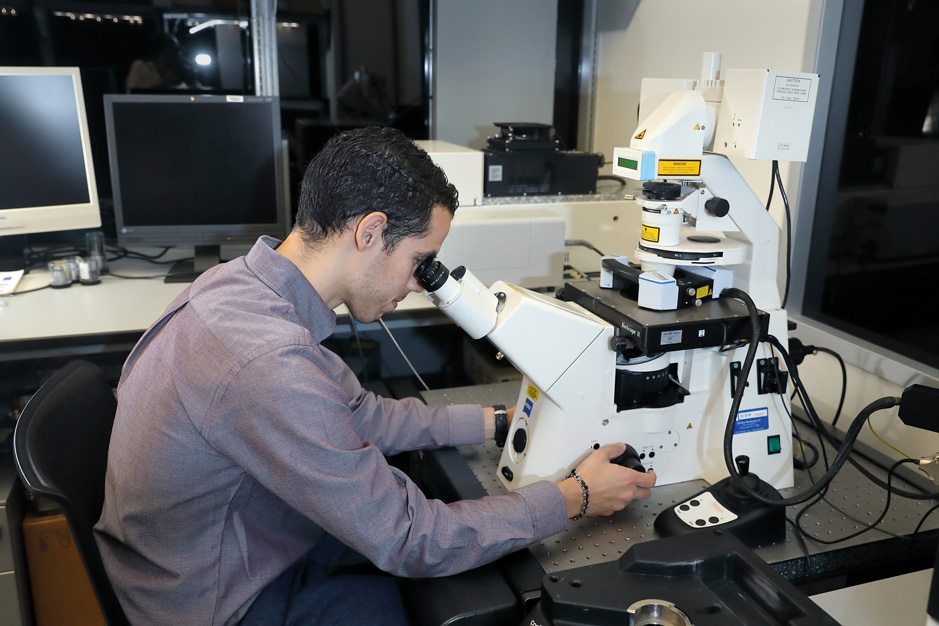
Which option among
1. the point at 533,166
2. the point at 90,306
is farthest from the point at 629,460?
the point at 90,306

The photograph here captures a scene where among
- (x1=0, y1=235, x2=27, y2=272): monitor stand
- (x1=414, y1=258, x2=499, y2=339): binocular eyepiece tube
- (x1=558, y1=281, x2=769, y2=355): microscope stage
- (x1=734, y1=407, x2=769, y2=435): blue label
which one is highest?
(x1=414, y1=258, x2=499, y2=339): binocular eyepiece tube

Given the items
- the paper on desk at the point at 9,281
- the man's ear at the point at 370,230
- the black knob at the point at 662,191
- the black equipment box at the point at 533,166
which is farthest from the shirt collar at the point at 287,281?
the paper on desk at the point at 9,281

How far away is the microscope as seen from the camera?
1.17 metres

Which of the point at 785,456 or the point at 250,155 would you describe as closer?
the point at 785,456

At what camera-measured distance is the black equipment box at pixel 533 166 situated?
7.09 ft

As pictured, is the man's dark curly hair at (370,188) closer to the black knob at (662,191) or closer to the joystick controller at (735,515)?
the black knob at (662,191)

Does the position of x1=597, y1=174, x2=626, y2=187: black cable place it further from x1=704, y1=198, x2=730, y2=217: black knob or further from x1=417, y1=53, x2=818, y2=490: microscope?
x1=704, y1=198, x2=730, y2=217: black knob

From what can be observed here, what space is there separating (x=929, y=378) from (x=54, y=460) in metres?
1.60

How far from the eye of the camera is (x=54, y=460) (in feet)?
3.36

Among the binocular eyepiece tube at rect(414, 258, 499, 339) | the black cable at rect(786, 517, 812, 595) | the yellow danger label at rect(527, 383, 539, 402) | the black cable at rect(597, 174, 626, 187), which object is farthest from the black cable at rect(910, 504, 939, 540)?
the black cable at rect(597, 174, 626, 187)

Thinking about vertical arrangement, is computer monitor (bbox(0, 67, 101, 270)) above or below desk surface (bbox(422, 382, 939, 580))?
above

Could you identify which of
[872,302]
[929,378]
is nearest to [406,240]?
[929,378]

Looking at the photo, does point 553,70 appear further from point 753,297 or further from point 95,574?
point 95,574

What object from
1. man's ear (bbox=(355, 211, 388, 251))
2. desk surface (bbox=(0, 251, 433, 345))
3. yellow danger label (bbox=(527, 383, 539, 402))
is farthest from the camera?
desk surface (bbox=(0, 251, 433, 345))
